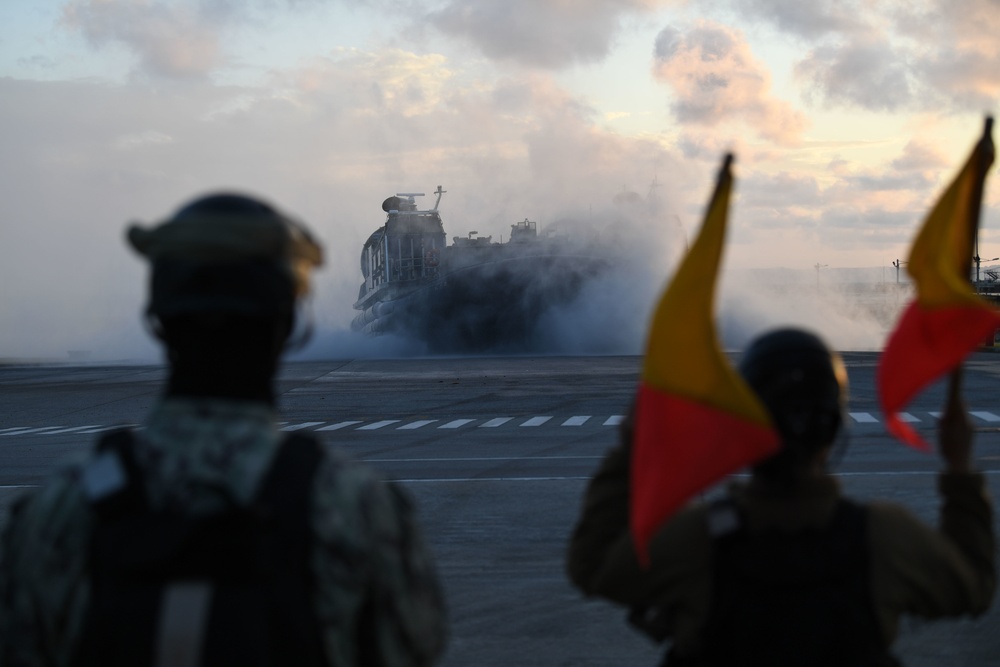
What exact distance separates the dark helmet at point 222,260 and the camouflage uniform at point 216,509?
167mm

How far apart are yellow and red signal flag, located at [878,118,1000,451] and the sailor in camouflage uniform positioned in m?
1.19

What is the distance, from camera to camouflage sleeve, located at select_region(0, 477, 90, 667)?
1921 millimetres

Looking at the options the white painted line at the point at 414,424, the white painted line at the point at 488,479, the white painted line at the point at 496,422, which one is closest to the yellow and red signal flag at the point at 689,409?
the white painted line at the point at 488,479

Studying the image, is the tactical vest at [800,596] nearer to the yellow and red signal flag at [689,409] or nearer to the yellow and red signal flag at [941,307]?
the yellow and red signal flag at [689,409]

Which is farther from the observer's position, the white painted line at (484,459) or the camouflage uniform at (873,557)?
the white painted line at (484,459)

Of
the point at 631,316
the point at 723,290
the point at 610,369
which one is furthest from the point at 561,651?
the point at 723,290

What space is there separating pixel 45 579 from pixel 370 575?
523 millimetres

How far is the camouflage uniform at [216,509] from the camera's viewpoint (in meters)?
1.90

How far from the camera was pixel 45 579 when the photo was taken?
1.94m

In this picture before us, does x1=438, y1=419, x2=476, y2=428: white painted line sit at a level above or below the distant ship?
below

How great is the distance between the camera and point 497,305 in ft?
175

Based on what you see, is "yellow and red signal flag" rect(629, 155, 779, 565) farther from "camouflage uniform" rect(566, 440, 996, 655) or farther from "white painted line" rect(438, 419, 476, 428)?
"white painted line" rect(438, 419, 476, 428)

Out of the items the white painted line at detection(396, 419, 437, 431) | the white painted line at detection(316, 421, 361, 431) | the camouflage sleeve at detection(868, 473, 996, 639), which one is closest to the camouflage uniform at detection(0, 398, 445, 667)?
the camouflage sleeve at detection(868, 473, 996, 639)

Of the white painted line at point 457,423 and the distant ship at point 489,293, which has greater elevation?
the distant ship at point 489,293
